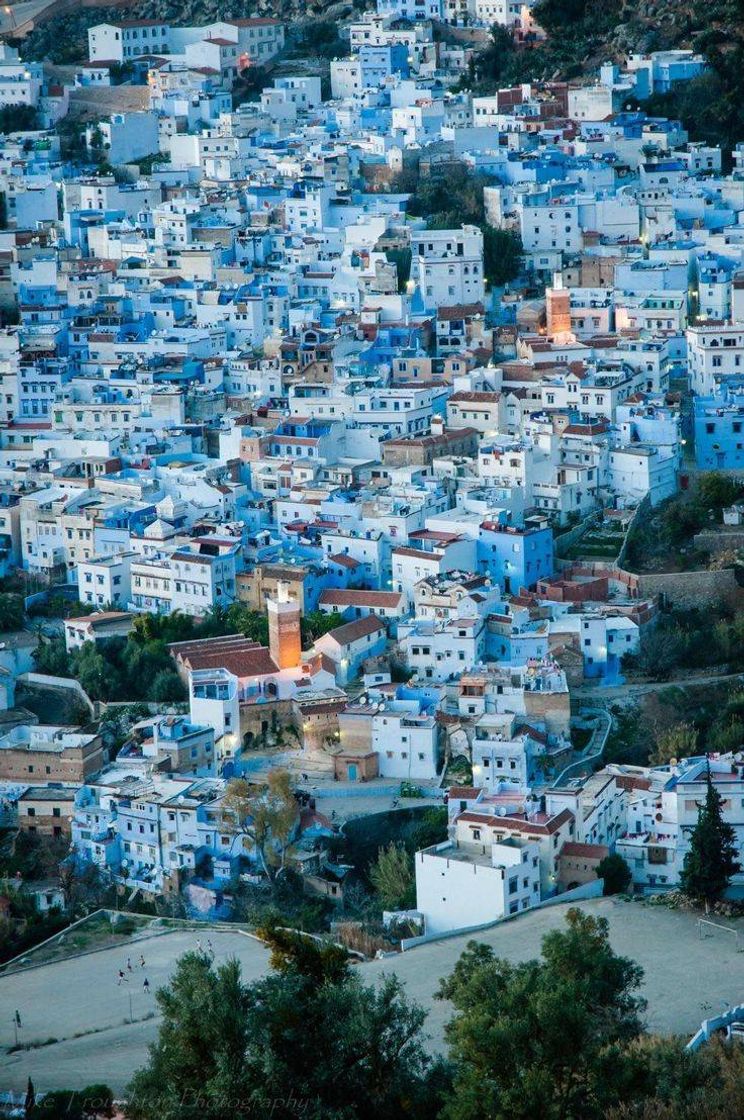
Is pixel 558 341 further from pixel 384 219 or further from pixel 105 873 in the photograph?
pixel 105 873

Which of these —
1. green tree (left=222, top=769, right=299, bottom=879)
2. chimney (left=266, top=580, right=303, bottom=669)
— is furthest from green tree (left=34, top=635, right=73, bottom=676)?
green tree (left=222, top=769, right=299, bottom=879)

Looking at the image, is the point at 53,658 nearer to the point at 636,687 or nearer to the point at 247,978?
the point at 636,687

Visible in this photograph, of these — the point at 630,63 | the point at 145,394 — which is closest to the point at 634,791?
the point at 145,394

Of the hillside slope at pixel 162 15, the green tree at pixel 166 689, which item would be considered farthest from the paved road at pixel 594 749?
the hillside slope at pixel 162 15

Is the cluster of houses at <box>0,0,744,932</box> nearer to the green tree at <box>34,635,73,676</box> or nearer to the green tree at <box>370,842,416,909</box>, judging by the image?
the green tree at <box>34,635,73,676</box>

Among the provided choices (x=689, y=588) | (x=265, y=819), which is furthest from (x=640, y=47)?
(x=265, y=819)
